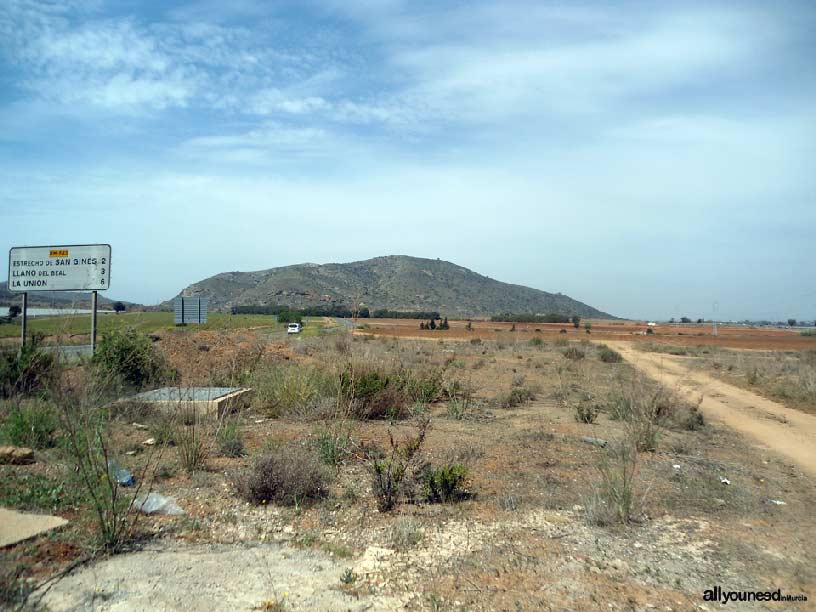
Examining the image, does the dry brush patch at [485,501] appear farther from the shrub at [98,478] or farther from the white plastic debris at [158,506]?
the shrub at [98,478]

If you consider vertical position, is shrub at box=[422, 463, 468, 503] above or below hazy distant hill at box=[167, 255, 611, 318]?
below

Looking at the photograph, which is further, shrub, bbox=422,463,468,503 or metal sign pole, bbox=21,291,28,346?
metal sign pole, bbox=21,291,28,346

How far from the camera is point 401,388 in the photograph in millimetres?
13188

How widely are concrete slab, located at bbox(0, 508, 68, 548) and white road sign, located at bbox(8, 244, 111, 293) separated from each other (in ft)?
37.4

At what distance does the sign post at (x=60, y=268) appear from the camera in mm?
15906

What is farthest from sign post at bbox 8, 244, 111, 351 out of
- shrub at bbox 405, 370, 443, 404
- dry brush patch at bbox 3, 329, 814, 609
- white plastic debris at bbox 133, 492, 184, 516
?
white plastic debris at bbox 133, 492, 184, 516

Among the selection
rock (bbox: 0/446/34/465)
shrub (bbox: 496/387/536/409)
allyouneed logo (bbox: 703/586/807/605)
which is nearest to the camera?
allyouneed logo (bbox: 703/586/807/605)

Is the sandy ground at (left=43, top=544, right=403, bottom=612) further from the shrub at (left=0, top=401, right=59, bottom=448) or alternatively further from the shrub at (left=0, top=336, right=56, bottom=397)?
the shrub at (left=0, top=336, right=56, bottom=397)

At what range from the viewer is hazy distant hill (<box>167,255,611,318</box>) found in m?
39.1

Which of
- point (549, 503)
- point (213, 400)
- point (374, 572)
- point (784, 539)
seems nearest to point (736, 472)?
point (784, 539)

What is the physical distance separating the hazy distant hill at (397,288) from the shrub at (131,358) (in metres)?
3.57

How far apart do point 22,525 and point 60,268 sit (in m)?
12.7

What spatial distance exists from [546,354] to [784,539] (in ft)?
110

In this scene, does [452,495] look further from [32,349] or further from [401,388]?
[32,349]
